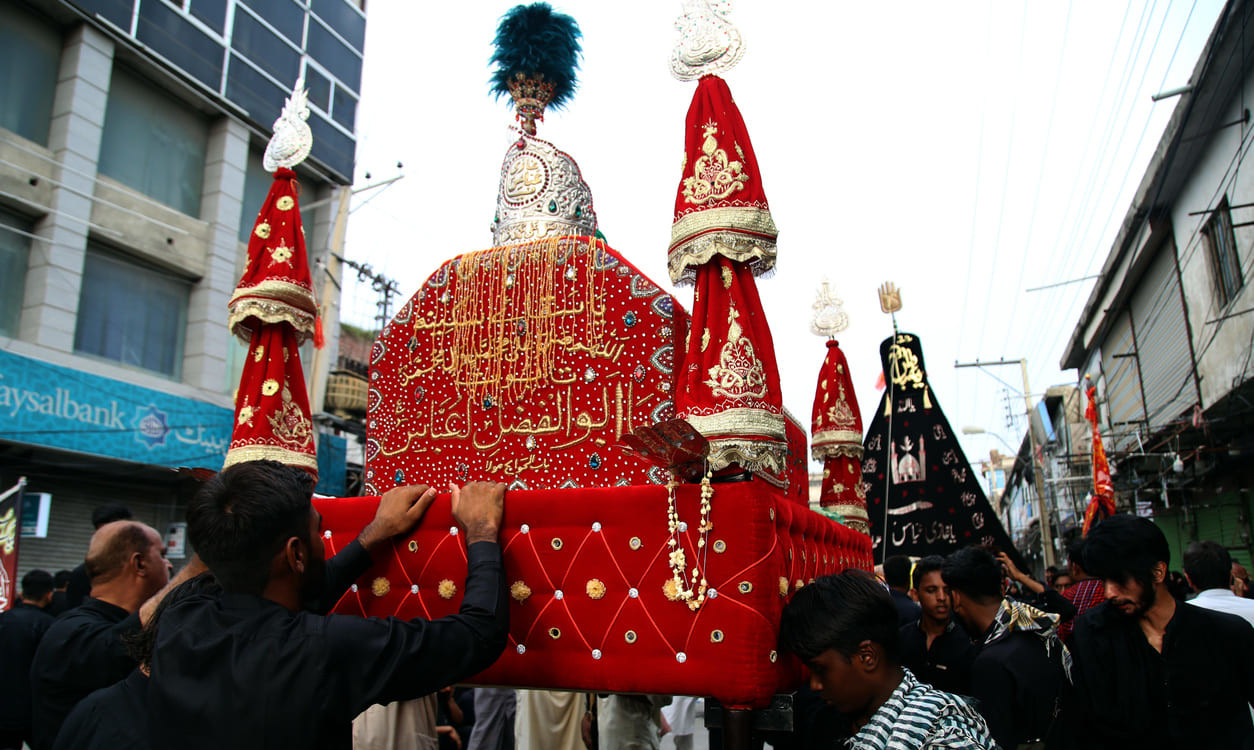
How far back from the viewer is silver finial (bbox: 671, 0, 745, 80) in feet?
9.89

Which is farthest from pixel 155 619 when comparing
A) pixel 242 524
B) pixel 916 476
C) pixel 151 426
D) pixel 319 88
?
pixel 319 88

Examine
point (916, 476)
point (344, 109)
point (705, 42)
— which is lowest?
point (916, 476)

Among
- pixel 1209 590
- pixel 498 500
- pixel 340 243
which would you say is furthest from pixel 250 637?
pixel 340 243

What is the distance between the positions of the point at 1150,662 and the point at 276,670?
246cm

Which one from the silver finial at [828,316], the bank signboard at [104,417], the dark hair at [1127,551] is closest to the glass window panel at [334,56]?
the bank signboard at [104,417]

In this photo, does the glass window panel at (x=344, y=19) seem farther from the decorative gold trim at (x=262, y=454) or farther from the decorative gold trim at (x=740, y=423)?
the decorative gold trim at (x=740, y=423)

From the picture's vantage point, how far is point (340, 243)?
1443 cm

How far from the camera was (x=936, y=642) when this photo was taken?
3.03 metres

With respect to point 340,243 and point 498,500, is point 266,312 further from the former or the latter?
point 340,243

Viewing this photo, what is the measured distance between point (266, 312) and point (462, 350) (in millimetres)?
899

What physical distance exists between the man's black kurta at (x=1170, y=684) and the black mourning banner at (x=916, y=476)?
15.3ft

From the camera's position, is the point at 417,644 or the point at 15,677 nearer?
the point at 417,644

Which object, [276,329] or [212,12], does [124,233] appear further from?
[276,329]

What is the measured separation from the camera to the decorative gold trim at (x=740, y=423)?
258cm
